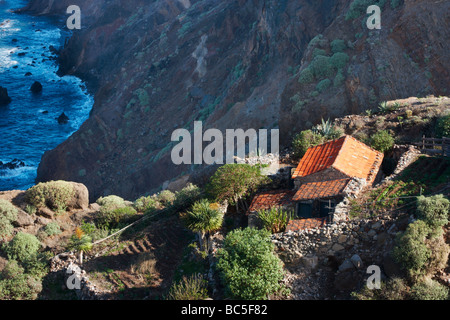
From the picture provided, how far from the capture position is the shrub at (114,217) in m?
20.7

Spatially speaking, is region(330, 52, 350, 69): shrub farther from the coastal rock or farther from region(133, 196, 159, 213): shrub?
the coastal rock

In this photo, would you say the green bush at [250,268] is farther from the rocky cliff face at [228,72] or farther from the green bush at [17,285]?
the rocky cliff face at [228,72]

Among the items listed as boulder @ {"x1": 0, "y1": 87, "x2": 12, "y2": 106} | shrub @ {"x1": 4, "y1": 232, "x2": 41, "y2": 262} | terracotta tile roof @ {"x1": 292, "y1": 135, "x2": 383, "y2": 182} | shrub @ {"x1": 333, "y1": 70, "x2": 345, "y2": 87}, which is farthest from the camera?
boulder @ {"x1": 0, "y1": 87, "x2": 12, "y2": 106}

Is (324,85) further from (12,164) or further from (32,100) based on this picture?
(32,100)

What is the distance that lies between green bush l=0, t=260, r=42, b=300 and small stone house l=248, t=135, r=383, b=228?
7846 millimetres

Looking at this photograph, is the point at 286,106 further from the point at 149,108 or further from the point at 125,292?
the point at 149,108

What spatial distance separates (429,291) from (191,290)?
21.1 feet

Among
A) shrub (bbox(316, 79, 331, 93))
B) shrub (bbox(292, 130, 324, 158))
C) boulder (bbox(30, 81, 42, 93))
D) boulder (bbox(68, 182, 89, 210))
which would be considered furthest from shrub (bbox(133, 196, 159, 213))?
boulder (bbox(30, 81, 42, 93))

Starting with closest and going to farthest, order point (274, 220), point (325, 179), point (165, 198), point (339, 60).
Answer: point (274, 220) → point (325, 179) → point (165, 198) → point (339, 60)

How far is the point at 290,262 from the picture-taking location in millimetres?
15461

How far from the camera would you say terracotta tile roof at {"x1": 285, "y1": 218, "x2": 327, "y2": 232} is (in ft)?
51.8

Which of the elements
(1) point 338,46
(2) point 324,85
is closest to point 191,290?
(2) point 324,85

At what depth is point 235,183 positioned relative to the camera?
19.1m

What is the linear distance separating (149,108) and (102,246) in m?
26.8
